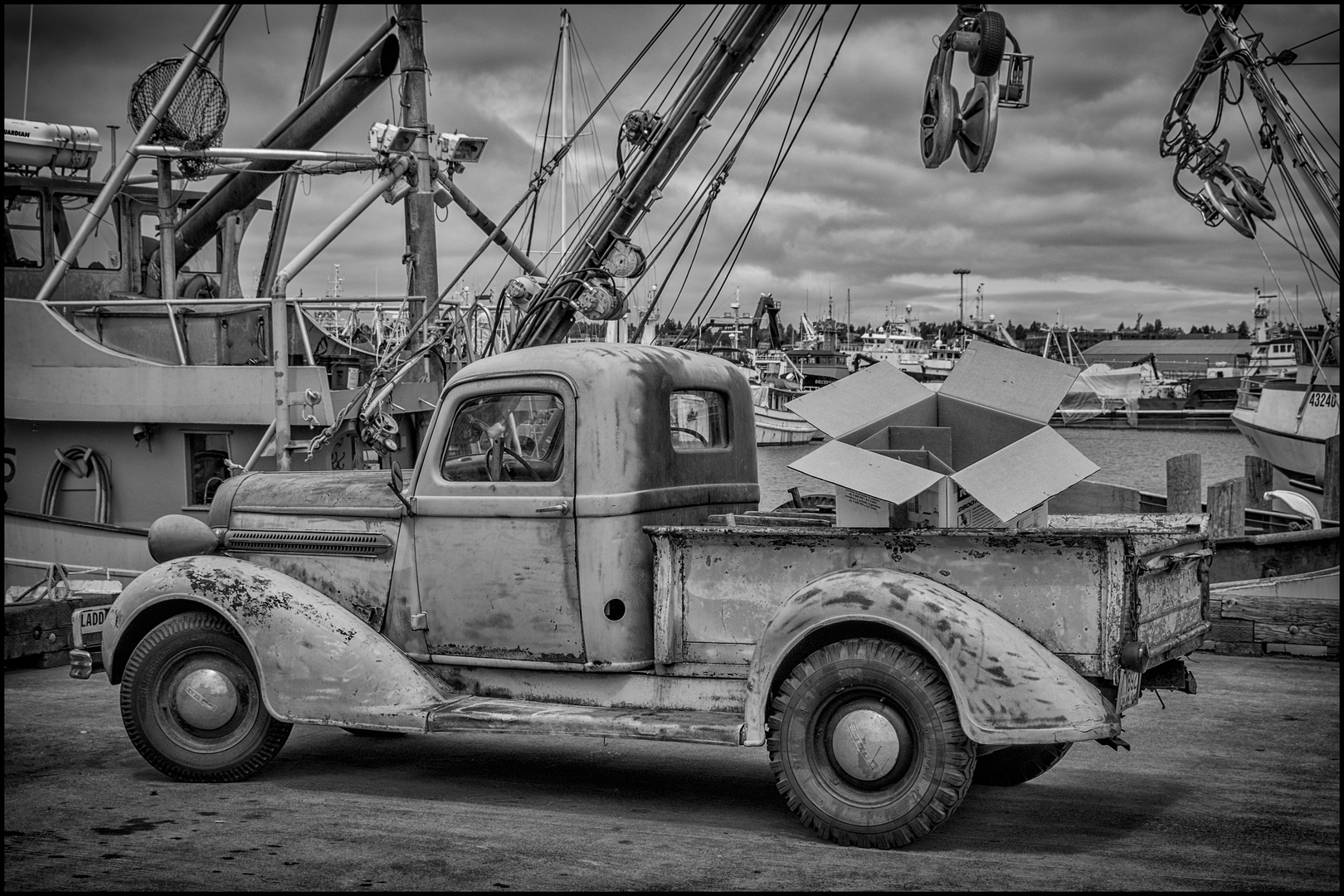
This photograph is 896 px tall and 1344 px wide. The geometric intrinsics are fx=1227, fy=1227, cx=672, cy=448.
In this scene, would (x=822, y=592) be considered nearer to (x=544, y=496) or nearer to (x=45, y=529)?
(x=544, y=496)

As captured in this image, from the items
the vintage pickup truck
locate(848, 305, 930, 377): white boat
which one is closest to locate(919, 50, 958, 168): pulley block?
the vintage pickup truck

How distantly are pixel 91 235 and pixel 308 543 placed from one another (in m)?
8.53

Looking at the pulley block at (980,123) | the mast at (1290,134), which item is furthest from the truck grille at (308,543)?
the mast at (1290,134)

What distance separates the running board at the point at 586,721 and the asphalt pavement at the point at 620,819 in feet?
1.29

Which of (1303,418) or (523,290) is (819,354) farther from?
(523,290)

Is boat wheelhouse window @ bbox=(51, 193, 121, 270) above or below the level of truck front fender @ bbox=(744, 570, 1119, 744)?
above

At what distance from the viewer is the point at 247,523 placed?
665cm

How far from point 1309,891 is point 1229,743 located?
2.68 meters

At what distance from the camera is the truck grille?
6.22 meters

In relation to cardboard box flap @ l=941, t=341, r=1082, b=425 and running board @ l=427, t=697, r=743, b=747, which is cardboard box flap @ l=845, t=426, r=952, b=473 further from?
running board @ l=427, t=697, r=743, b=747

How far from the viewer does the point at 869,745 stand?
4.98m

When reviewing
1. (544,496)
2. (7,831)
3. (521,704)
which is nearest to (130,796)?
(7,831)

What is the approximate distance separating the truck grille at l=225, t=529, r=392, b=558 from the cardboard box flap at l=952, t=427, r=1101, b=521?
291 cm

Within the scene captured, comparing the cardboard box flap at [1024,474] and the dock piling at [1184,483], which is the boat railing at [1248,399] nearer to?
the dock piling at [1184,483]
